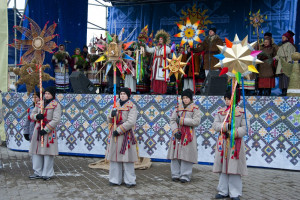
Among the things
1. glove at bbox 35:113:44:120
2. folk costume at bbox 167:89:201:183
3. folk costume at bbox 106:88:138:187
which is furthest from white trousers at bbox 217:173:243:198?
glove at bbox 35:113:44:120

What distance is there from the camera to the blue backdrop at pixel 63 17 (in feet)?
32.0

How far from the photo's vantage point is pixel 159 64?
911 cm

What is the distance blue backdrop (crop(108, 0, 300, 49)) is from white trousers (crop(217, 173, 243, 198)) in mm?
7223

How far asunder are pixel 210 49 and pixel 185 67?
3.02 feet

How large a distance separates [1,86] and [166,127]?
15.4 feet

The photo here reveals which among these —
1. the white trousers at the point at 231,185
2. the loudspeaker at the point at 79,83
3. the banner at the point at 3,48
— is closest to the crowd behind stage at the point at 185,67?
the loudspeaker at the point at 79,83

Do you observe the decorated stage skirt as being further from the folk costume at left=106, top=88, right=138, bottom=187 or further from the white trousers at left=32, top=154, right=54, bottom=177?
the folk costume at left=106, top=88, right=138, bottom=187

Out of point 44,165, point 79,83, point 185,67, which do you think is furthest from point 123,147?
point 185,67

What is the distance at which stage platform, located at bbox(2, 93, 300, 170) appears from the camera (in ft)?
23.3

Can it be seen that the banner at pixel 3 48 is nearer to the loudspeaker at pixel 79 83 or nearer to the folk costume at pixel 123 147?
the loudspeaker at pixel 79 83

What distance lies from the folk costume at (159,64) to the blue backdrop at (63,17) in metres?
3.16

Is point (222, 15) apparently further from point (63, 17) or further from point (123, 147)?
point (123, 147)

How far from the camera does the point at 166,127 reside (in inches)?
304

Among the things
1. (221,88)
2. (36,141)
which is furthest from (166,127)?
(36,141)
